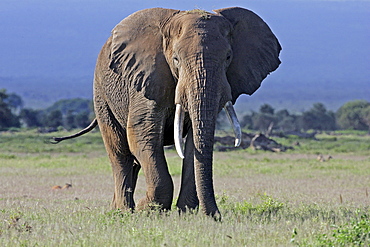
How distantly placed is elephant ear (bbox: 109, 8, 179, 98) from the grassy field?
1.45m

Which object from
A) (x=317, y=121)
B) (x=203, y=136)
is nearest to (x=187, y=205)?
(x=203, y=136)

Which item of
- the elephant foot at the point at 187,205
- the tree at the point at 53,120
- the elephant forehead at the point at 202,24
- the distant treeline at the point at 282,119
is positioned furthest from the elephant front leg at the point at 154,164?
the tree at the point at 53,120

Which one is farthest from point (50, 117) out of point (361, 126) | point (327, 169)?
point (327, 169)

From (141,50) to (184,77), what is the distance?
1002 mm

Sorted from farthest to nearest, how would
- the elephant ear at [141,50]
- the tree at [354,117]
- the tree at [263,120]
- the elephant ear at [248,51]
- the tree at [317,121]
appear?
the tree at [317,121], the tree at [354,117], the tree at [263,120], the elephant ear at [248,51], the elephant ear at [141,50]

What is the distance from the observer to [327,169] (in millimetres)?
18906

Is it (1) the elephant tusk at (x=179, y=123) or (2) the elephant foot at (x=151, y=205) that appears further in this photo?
(2) the elephant foot at (x=151, y=205)

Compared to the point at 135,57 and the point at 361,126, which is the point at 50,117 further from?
the point at 135,57

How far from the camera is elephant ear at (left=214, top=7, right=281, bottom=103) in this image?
886 centimetres

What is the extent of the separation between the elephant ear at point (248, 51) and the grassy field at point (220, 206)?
4.77 ft

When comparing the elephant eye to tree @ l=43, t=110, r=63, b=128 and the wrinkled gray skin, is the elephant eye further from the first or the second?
tree @ l=43, t=110, r=63, b=128

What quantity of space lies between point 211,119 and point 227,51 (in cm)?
80

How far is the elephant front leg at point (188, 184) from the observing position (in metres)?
8.76

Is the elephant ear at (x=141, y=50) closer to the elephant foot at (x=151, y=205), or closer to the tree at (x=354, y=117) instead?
the elephant foot at (x=151, y=205)
